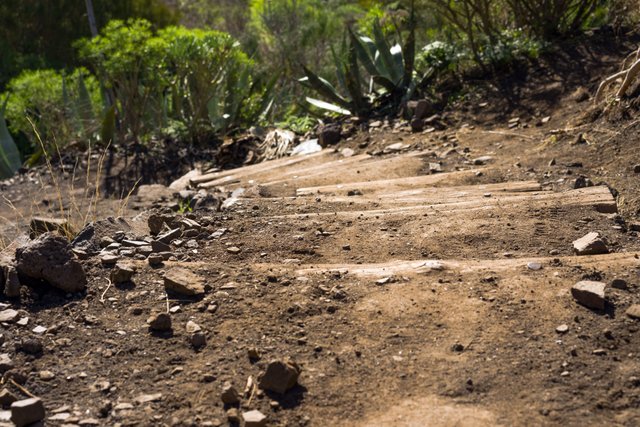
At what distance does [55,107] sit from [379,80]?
4.31 m

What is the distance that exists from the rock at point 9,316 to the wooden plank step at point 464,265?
1.11 m

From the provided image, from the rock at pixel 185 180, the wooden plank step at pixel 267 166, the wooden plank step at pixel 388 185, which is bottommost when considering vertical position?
the rock at pixel 185 180

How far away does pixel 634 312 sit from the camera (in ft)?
9.27

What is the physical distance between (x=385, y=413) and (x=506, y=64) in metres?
5.88

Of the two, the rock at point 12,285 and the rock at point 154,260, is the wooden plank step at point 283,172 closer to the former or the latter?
the rock at point 154,260

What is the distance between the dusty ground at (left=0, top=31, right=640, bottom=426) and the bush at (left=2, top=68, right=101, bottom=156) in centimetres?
543

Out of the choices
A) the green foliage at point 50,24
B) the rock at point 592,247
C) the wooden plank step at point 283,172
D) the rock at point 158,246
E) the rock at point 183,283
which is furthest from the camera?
the green foliage at point 50,24

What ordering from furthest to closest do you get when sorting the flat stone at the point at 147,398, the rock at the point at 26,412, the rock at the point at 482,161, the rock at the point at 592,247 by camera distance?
1. the rock at the point at 482,161
2. the rock at the point at 592,247
3. the flat stone at the point at 147,398
4. the rock at the point at 26,412

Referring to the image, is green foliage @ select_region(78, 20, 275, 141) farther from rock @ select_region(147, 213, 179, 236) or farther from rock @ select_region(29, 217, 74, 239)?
rock @ select_region(147, 213, 179, 236)

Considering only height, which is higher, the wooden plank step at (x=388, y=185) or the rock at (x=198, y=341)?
the rock at (x=198, y=341)

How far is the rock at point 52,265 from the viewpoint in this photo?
3.32 m

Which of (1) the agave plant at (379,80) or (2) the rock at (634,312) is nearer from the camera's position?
(2) the rock at (634,312)

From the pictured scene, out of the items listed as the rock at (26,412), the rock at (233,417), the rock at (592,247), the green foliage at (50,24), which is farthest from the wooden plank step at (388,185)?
the green foliage at (50,24)

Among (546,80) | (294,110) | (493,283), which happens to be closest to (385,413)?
(493,283)
